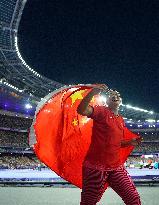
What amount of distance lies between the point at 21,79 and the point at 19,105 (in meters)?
4.92

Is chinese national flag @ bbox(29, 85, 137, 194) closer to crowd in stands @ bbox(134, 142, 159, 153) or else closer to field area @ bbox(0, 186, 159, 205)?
field area @ bbox(0, 186, 159, 205)

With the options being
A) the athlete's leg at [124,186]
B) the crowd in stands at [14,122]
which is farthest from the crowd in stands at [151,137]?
the athlete's leg at [124,186]

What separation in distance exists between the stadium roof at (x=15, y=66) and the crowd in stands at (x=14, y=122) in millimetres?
4510

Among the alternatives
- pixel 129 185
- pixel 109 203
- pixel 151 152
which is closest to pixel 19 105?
pixel 151 152

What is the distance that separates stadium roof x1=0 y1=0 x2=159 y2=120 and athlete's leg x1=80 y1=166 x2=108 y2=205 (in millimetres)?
34142

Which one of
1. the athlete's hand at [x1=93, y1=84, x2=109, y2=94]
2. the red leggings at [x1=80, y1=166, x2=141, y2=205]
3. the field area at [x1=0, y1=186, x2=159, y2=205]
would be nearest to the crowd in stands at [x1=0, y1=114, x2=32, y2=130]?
A: the field area at [x1=0, y1=186, x2=159, y2=205]

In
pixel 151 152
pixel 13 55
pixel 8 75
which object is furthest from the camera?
pixel 151 152

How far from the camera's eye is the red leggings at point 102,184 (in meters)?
4.24

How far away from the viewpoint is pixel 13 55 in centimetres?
5359

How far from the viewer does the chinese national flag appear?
486cm

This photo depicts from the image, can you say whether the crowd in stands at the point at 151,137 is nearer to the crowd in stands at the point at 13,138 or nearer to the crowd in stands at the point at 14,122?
the crowd in stands at the point at 14,122

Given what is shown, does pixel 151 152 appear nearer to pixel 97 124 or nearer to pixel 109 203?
pixel 109 203

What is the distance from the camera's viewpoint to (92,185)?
425cm

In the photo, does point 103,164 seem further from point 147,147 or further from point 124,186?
point 147,147
